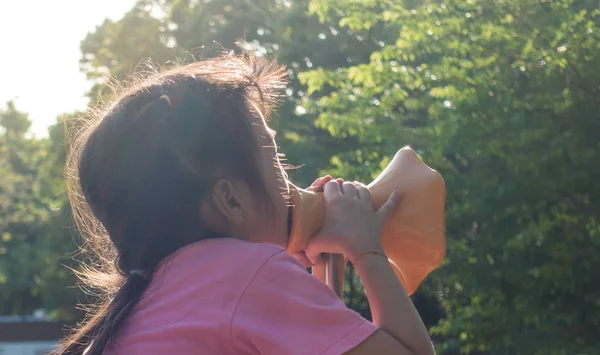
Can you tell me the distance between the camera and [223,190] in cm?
124

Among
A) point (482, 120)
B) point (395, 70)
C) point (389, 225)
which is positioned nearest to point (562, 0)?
point (482, 120)

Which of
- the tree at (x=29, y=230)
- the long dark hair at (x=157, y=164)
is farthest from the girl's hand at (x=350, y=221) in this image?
the tree at (x=29, y=230)

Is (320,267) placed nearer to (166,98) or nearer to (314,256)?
(314,256)

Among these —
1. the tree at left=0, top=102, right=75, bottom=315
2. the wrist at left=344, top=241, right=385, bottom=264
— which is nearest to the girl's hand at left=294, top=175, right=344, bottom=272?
the wrist at left=344, top=241, right=385, bottom=264

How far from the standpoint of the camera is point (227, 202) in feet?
4.09

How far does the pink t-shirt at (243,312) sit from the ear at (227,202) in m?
0.06

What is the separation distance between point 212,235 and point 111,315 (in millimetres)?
189

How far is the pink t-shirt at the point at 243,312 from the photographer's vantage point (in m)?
1.11

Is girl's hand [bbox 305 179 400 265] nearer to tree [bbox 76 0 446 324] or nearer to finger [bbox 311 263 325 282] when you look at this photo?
finger [bbox 311 263 325 282]

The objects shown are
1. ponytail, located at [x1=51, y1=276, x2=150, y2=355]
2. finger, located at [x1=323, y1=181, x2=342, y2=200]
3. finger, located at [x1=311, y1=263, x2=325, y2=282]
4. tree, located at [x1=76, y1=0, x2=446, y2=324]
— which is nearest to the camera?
ponytail, located at [x1=51, y1=276, x2=150, y2=355]

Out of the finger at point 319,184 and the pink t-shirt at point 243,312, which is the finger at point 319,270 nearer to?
the finger at point 319,184

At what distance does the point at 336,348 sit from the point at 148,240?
0.34 m

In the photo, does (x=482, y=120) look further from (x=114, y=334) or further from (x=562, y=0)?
(x=114, y=334)

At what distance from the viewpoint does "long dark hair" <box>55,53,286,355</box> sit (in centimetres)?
124
